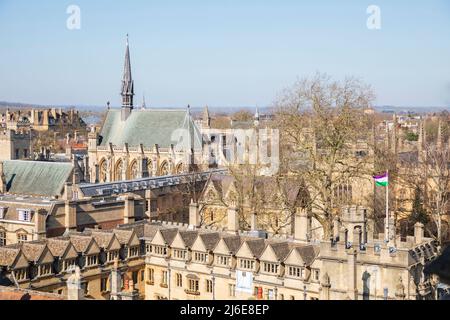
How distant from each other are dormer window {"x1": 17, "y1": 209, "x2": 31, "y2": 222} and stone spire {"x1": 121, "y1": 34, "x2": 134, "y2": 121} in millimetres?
33791

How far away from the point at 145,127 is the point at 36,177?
63.2ft

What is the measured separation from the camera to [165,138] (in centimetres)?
6338

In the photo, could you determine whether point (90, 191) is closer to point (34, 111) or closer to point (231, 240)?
point (231, 240)

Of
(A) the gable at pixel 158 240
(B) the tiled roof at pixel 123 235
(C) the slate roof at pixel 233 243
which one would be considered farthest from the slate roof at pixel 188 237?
(B) the tiled roof at pixel 123 235

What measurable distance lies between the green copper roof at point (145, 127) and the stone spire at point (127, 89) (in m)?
0.65

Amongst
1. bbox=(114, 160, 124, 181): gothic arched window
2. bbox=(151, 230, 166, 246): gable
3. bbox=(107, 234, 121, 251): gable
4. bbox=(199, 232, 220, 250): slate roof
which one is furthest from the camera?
bbox=(114, 160, 124, 181): gothic arched window

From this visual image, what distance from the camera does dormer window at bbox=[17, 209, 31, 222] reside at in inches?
1394

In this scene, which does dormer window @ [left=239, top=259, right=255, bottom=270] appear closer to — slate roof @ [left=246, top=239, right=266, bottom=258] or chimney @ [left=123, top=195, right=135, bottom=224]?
slate roof @ [left=246, top=239, right=266, bottom=258]

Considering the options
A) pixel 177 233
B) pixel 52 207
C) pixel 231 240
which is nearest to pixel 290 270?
pixel 231 240

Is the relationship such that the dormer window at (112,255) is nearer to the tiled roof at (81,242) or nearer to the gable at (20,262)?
the tiled roof at (81,242)

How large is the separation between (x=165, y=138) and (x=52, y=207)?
2901 cm

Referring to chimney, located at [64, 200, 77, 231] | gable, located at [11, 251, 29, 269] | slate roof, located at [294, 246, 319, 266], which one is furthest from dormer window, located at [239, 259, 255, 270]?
chimney, located at [64, 200, 77, 231]

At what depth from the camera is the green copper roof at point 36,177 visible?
4712 cm
